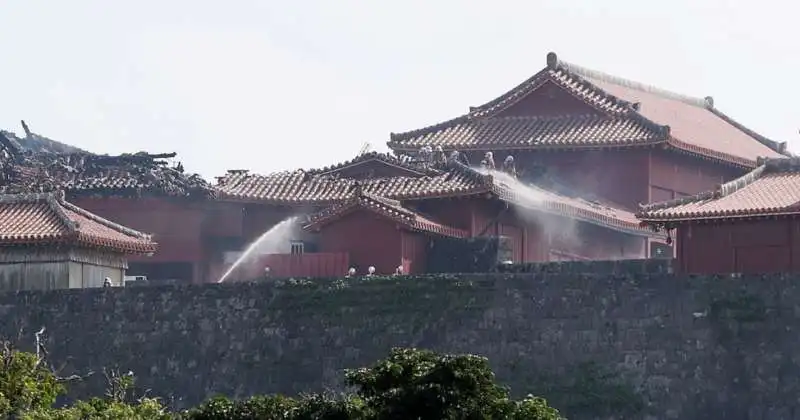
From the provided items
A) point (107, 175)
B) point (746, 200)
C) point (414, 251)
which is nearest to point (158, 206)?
point (107, 175)

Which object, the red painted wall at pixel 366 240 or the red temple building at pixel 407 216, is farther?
the red temple building at pixel 407 216

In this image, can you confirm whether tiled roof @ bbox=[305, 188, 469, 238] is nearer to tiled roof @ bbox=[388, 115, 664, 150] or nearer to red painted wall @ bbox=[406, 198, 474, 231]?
red painted wall @ bbox=[406, 198, 474, 231]

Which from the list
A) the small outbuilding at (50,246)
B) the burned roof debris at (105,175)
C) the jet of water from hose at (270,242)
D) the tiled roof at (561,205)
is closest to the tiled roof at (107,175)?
the burned roof debris at (105,175)

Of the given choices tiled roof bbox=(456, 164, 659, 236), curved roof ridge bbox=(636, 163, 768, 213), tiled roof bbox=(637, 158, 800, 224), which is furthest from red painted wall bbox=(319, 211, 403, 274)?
tiled roof bbox=(637, 158, 800, 224)

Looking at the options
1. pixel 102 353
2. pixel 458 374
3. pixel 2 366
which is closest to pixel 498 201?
pixel 102 353

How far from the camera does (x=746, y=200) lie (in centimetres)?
3981

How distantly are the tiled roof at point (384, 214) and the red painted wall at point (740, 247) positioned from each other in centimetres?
571

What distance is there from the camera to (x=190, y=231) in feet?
168

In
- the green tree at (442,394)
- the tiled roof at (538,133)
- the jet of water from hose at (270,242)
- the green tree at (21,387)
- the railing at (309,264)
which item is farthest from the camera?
the tiled roof at (538,133)

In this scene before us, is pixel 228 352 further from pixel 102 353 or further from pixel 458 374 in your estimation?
pixel 458 374

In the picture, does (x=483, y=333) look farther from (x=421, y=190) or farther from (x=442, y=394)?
(x=442, y=394)

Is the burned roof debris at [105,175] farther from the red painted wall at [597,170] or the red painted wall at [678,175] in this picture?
the red painted wall at [678,175]

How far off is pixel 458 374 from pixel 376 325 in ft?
50.5

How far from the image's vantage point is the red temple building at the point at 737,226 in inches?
1527
